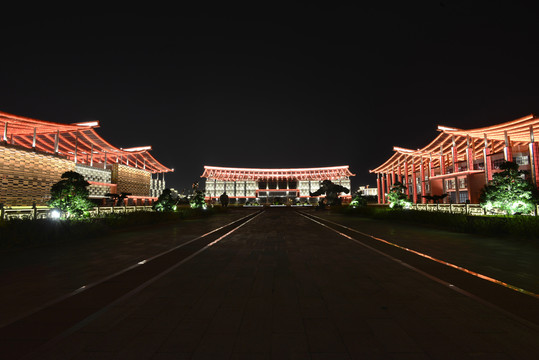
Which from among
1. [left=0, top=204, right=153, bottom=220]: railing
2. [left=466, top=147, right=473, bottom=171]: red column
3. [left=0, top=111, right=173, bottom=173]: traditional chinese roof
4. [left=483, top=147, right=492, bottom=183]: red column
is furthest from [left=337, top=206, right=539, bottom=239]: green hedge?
[left=0, top=111, right=173, bottom=173]: traditional chinese roof

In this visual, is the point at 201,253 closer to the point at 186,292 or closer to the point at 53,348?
the point at 186,292

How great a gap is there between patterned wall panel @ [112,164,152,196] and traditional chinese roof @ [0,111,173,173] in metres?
2.25

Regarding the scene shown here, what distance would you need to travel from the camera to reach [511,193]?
13586 mm

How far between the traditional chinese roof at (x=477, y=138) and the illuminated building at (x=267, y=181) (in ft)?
136

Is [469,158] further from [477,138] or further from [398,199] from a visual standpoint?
[398,199]

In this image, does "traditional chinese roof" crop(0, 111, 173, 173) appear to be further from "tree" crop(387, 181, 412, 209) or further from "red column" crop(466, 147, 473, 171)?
"red column" crop(466, 147, 473, 171)

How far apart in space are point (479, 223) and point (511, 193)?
135 inches

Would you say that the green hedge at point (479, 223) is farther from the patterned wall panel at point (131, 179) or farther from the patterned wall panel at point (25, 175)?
the patterned wall panel at point (131, 179)

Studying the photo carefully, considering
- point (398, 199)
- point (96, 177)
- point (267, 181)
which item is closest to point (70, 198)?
point (398, 199)

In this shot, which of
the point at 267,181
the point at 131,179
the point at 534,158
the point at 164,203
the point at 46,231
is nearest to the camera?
the point at 46,231

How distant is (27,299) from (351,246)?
27.2ft

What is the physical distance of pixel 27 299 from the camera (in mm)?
4266

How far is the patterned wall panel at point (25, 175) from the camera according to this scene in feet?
75.8

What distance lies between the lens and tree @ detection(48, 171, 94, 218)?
13359 mm
